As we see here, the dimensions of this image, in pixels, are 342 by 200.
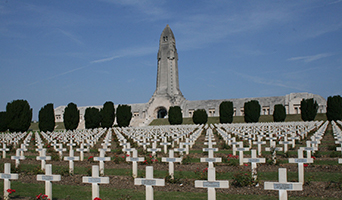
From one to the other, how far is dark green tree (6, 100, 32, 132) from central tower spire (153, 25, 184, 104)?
27606 mm

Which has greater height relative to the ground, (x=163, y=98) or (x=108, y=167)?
(x=163, y=98)

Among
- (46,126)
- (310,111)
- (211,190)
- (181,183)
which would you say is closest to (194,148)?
(181,183)

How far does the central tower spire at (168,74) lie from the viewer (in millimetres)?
55125

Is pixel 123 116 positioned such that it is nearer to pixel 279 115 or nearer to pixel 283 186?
pixel 279 115

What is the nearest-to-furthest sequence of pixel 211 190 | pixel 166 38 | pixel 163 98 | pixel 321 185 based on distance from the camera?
1. pixel 211 190
2. pixel 321 185
3. pixel 163 98
4. pixel 166 38

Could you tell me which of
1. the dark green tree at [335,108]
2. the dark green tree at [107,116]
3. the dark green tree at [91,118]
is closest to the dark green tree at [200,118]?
the dark green tree at [107,116]

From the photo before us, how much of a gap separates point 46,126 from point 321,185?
95.1 feet

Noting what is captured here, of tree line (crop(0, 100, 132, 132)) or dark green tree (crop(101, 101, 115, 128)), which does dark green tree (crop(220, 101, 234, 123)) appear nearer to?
tree line (crop(0, 100, 132, 132))

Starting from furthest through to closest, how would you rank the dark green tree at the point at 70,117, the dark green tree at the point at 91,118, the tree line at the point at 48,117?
the dark green tree at the point at 91,118, the dark green tree at the point at 70,117, the tree line at the point at 48,117

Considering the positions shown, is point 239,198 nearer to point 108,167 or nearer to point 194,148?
point 108,167

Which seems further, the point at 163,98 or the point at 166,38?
the point at 166,38

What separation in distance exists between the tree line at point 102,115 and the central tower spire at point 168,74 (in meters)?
14.0

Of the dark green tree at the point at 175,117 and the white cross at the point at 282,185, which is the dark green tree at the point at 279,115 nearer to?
the dark green tree at the point at 175,117

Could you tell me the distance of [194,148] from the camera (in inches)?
591
